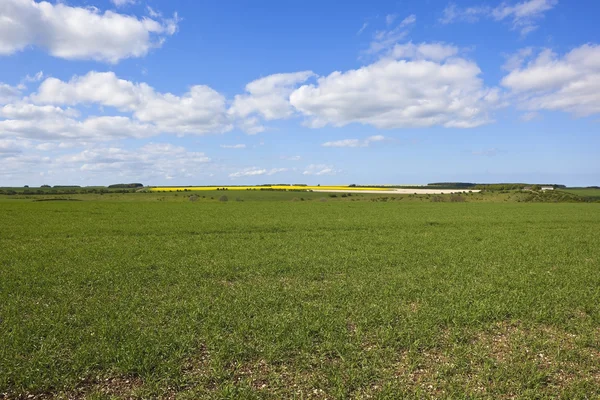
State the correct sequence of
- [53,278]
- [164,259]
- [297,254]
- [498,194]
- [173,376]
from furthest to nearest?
[498,194]
[297,254]
[164,259]
[53,278]
[173,376]

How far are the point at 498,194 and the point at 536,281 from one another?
92756 mm

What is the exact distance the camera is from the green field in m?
7.72

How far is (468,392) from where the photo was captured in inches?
292

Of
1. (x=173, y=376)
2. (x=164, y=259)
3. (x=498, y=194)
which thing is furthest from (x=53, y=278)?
(x=498, y=194)

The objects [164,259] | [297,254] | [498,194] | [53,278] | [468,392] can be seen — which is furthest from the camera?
[498,194]

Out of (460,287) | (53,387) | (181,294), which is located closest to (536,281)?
(460,287)

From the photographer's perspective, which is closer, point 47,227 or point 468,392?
point 468,392

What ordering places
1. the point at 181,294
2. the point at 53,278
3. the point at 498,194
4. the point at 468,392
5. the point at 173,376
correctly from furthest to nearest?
the point at 498,194 < the point at 53,278 < the point at 181,294 < the point at 173,376 < the point at 468,392

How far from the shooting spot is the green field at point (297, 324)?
7.72 metres

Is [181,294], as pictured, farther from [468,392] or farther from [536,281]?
[536,281]

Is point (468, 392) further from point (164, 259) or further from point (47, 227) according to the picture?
point (47, 227)

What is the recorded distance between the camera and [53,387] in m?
7.56

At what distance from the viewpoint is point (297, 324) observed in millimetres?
10555

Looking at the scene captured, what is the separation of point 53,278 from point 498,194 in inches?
4075
